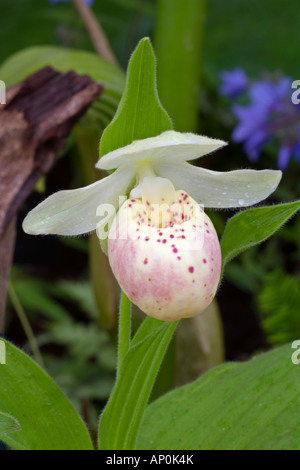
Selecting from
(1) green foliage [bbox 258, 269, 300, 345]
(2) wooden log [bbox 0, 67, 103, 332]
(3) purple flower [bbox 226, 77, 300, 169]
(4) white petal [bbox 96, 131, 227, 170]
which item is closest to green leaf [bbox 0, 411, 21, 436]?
(4) white petal [bbox 96, 131, 227, 170]

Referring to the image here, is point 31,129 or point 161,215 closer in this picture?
point 161,215

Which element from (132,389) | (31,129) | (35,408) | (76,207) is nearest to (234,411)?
(132,389)

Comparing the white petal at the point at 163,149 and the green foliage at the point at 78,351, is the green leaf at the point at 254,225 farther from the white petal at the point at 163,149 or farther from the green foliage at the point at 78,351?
the green foliage at the point at 78,351

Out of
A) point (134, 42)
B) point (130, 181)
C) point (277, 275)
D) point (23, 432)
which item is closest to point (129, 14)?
point (134, 42)

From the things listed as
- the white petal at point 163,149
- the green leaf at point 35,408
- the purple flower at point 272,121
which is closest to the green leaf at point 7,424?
the green leaf at point 35,408

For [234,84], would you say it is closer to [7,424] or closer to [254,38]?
[254,38]
